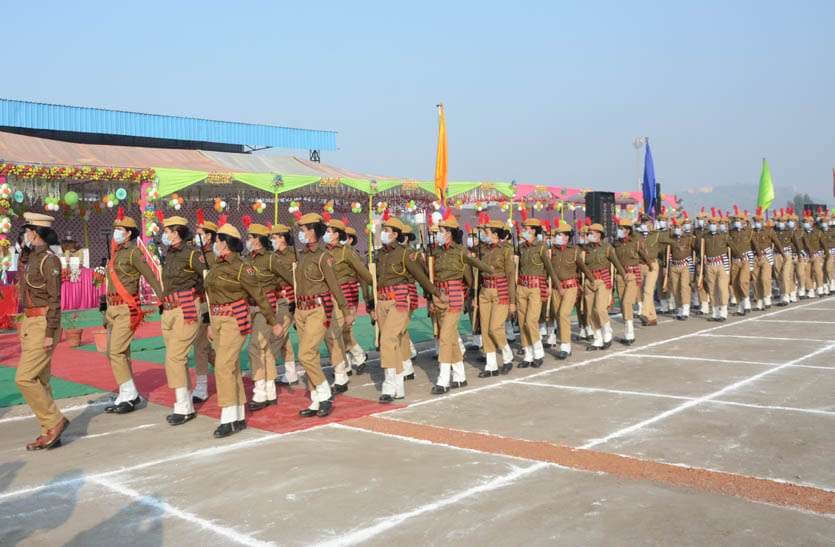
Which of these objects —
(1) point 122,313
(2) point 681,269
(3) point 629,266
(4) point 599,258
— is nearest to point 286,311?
(1) point 122,313

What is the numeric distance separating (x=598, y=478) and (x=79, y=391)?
664 cm

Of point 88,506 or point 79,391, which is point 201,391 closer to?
point 79,391

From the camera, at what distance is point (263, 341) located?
827 cm

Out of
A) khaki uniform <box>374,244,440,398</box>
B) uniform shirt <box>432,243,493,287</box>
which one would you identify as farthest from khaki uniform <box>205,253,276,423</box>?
uniform shirt <box>432,243,493,287</box>

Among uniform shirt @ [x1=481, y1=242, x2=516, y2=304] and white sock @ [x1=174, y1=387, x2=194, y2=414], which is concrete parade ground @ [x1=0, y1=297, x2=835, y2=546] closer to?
white sock @ [x1=174, y1=387, x2=194, y2=414]

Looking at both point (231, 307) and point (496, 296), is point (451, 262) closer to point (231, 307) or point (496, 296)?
point (496, 296)

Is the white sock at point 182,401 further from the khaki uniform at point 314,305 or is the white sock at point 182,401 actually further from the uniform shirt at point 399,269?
the uniform shirt at point 399,269

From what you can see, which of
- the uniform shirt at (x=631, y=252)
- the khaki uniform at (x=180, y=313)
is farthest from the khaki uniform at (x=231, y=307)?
the uniform shirt at (x=631, y=252)

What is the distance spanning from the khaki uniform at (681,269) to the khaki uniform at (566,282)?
15.7ft

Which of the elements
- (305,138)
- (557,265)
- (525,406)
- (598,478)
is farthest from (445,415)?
(305,138)

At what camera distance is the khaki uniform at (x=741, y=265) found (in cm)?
1541

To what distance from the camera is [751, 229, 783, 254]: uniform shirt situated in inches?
634

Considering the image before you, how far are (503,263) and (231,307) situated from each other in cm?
371

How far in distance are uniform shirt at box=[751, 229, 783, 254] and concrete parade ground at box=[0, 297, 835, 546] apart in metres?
7.34
